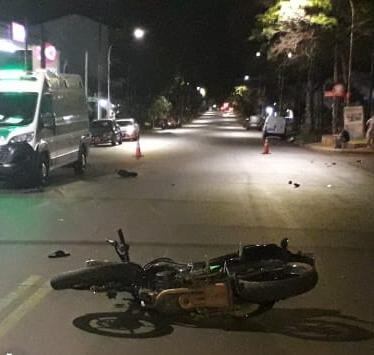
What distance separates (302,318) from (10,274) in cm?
341

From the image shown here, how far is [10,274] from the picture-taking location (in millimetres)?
8539

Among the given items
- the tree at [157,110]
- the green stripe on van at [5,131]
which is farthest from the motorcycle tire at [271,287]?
the tree at [157,110]

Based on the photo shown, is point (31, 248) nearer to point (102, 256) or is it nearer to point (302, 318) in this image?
point (102, 256)

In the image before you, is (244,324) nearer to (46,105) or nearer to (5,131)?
(5,131)

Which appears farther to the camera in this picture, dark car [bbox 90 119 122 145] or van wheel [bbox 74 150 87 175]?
dark car [bbox 90 119 122 145]

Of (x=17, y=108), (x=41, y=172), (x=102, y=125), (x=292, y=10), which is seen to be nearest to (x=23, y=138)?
(x=41, y=172)

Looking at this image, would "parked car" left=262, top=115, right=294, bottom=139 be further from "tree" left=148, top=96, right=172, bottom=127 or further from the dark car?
"tree" left=148, top=96, right=172, bottom=127

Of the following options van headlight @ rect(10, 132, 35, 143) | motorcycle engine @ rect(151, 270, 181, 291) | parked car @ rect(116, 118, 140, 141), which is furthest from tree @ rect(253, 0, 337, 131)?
motorcycle engine @ rect(151, 270, 181, 291)

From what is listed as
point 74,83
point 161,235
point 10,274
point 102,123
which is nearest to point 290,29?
point 102,123

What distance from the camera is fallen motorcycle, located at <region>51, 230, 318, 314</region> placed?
6.29 m

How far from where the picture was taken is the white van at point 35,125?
1783cm

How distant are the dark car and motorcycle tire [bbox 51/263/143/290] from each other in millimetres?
33774

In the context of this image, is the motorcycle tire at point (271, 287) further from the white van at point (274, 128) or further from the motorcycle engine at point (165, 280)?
the white van at point (274, 128)

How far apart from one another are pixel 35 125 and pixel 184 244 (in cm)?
864
